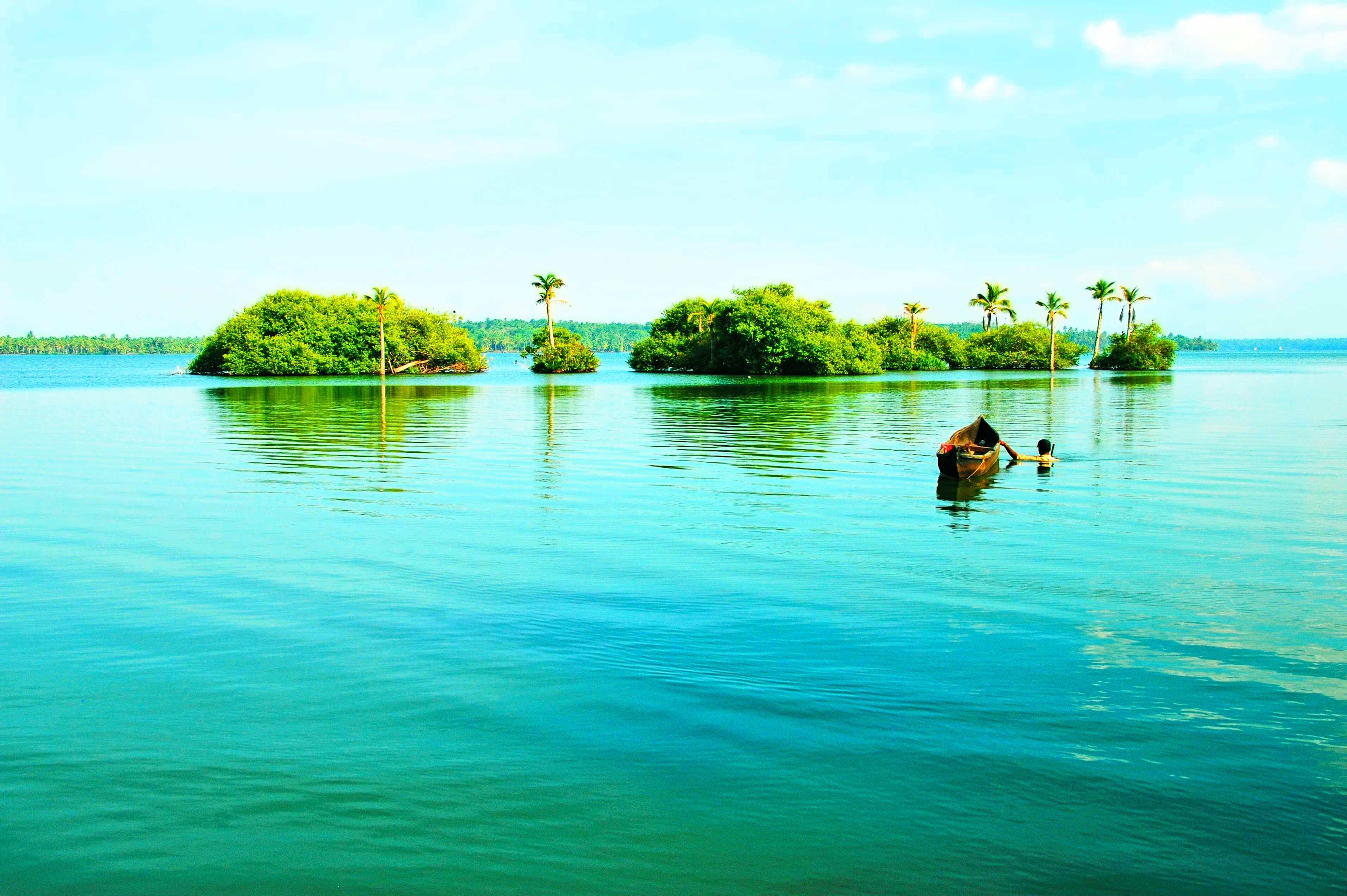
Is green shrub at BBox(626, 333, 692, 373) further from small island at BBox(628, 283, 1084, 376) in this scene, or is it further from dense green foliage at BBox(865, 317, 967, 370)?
dense green foliage at BBox(865, 317, 967, 370)

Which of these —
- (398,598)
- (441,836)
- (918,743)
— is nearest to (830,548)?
(398,598)

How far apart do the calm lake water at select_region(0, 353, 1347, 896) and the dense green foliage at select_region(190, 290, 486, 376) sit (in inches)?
4417

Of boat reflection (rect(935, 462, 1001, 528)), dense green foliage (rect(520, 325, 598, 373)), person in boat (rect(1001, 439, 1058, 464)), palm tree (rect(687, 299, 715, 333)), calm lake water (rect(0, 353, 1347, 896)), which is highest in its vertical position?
palm tree (rect(687, 299, 715, 333))

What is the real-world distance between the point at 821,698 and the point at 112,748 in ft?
19.6

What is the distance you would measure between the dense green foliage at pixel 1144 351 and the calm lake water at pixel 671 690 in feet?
416

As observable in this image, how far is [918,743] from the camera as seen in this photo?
7.88 metres

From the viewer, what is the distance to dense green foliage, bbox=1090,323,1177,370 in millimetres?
137375

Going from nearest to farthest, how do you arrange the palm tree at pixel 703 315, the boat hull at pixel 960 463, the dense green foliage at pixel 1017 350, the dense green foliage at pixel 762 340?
the boat hull at pixel 960 463
the dense green foliage at pixel 762 340
the palm tree at pixel 703 315
the dense green foliage at pixel 1017 350

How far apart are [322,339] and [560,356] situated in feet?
105

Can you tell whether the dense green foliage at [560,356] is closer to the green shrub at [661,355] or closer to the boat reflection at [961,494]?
the green shrub at [661,355]

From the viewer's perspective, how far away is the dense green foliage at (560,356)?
133m

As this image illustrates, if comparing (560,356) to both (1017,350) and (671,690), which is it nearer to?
(1017,350)

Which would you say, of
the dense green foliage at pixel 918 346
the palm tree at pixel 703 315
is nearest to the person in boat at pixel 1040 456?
the palm tree at pixel 703 315

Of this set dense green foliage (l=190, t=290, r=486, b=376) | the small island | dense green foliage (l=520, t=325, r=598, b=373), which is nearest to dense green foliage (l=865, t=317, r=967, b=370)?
the small island
